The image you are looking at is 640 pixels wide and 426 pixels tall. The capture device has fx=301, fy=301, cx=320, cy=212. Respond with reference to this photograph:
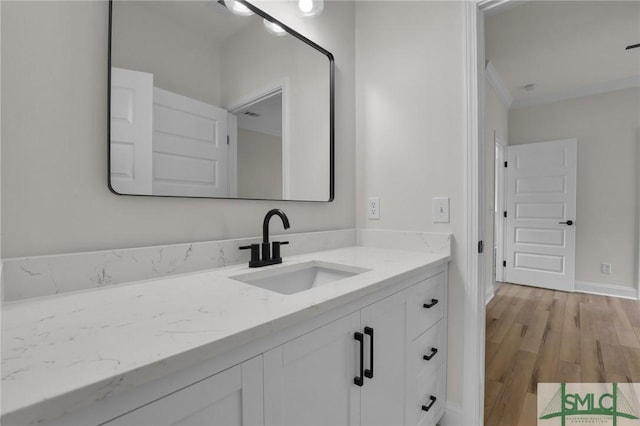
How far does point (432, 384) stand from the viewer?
135 cm

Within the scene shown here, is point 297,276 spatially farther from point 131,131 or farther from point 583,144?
point 583,144

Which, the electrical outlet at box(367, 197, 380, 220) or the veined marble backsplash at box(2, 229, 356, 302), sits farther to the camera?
the electrical outlet at box(367, 197, 380, 220)

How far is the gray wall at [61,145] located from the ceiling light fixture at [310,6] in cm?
88

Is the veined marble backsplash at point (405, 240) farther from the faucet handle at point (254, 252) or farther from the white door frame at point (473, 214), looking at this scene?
the faucet handle at point (254, 252)

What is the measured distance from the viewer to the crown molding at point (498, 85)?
3.22 meters

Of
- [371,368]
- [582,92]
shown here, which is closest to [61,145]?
[371,368]

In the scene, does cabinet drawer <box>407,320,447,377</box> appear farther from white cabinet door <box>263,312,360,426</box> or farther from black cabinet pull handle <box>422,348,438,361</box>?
white cabinet door <box>263,312,360,426</box>

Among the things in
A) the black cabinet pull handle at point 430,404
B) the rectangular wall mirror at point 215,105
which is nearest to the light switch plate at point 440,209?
the rectangular wall mirror at point 215,105

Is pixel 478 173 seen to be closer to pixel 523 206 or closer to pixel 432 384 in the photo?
pixel 432 384

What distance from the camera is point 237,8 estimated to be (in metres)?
1.24

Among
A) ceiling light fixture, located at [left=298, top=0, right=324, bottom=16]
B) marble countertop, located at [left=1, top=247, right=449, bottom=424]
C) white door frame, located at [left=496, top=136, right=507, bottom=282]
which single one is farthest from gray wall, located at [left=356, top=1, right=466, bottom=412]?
white door frame, located at [left=496, top=136, right=507, bottom=282]

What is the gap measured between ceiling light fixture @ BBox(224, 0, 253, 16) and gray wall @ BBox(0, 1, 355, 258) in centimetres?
46

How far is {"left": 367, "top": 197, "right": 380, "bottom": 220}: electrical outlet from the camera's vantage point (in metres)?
1.73

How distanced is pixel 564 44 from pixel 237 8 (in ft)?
10.1
